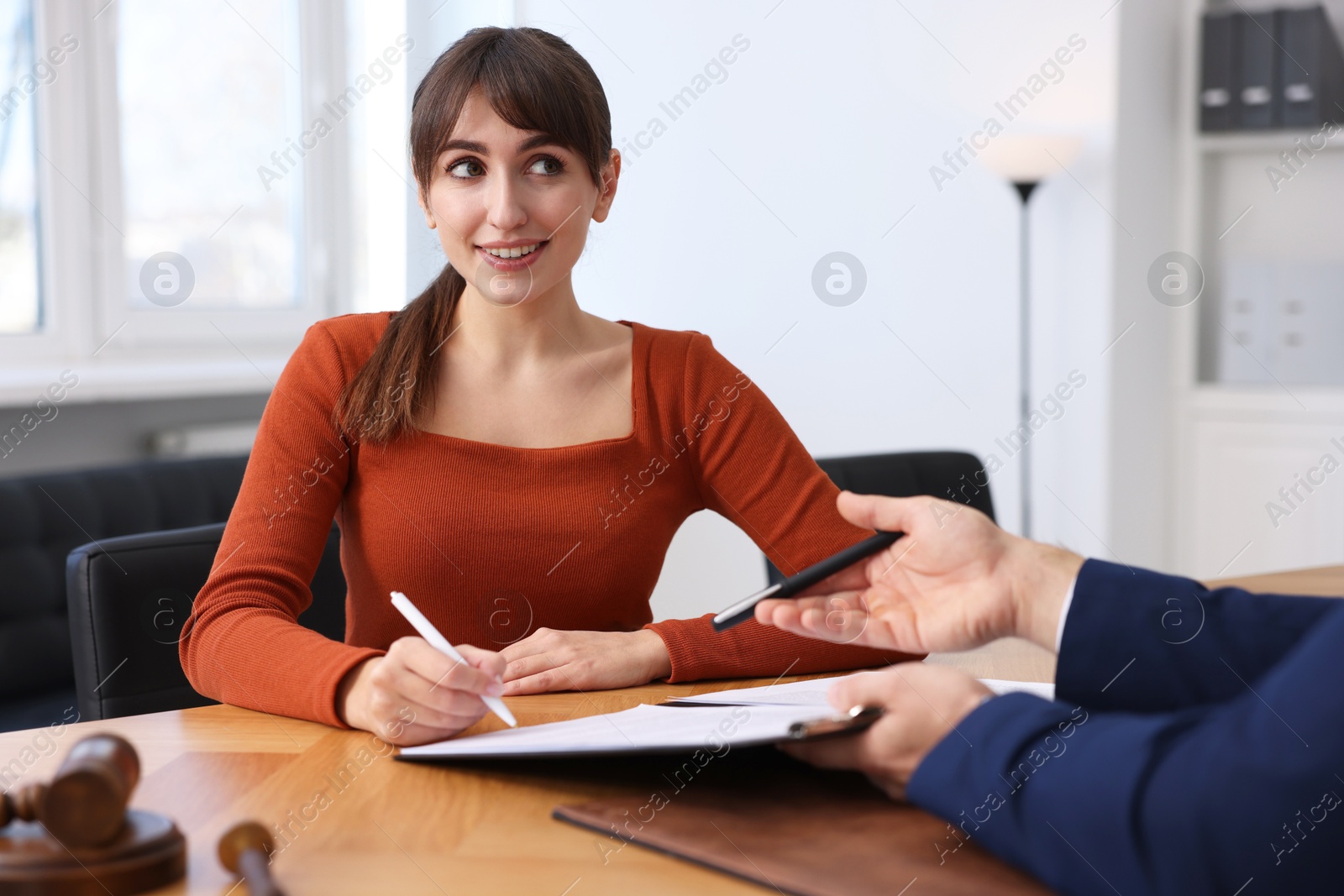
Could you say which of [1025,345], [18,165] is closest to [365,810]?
[18,165]

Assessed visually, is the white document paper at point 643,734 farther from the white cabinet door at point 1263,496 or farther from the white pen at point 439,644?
the white cabinet door at point 1263,496

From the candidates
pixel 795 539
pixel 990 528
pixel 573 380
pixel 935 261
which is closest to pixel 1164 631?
pixel 990 528

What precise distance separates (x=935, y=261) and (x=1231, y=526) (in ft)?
3.75

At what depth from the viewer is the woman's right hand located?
878 mm

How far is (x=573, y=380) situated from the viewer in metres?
1.50

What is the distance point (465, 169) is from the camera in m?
1.39

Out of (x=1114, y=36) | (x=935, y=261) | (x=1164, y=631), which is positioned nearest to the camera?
(x=1164, y=631)

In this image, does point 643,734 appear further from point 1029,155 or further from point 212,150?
point 212,150

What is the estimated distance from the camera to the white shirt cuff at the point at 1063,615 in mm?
834

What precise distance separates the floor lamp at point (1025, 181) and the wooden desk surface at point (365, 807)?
243cm

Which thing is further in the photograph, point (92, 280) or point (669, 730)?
point (92, 280)

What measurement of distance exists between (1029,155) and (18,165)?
2.42 m

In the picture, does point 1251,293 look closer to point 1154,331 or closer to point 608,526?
point 1154,331

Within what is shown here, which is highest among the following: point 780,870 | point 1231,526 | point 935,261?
point 935,261
